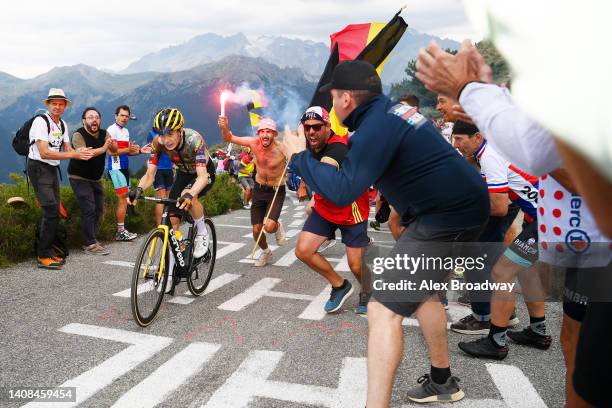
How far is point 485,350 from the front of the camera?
3.71m

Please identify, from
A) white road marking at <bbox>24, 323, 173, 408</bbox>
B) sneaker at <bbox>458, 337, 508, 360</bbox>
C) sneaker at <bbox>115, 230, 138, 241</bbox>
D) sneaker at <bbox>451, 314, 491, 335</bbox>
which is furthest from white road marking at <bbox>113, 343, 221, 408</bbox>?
sneaker at <bbox>115, 230, 138, 241</bbox>

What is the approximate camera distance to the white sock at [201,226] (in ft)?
17.7

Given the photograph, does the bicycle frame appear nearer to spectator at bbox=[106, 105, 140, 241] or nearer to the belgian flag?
the belgian flag

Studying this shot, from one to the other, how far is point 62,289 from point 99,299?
27.7 inches

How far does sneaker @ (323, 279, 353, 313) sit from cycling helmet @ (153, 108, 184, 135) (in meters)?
2.51

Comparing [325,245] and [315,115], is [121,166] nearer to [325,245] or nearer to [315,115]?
[325,245]

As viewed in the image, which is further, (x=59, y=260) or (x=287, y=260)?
(x=287, y=260)

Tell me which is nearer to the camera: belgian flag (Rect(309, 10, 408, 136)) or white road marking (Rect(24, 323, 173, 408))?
white road marking (Rect(24, 323, 173, 408))

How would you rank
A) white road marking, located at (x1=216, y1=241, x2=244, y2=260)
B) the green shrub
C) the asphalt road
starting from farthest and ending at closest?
white road marking, located at (x1=216, y1=241, x2=244, y2=260) < the green shrub < the asphalt road

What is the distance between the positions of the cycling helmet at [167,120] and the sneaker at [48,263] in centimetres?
286

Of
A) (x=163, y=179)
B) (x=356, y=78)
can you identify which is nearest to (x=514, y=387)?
(x=356, y=78)

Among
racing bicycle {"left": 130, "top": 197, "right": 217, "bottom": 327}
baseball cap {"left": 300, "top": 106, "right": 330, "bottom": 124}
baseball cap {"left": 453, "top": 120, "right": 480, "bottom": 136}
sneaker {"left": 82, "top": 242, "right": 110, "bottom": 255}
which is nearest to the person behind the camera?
baseball cap {"left": 453, "top": 120, "right": 480, "bottom": 136}

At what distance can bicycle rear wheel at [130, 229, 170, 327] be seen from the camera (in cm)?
420

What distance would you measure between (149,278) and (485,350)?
3.10 meters
